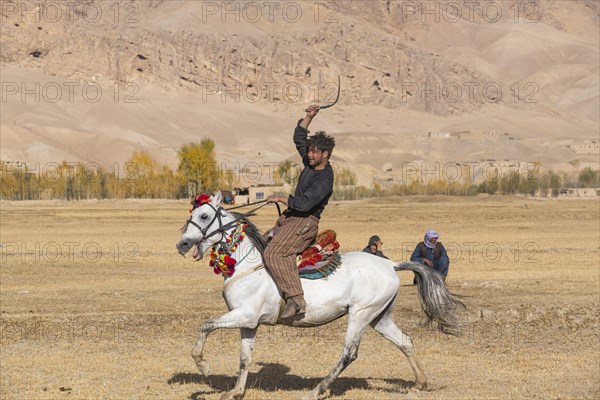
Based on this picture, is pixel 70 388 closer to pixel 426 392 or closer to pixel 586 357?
pixel 426 392

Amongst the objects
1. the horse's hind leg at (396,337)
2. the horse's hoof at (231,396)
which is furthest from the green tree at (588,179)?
the horse's hoof at (231,396)

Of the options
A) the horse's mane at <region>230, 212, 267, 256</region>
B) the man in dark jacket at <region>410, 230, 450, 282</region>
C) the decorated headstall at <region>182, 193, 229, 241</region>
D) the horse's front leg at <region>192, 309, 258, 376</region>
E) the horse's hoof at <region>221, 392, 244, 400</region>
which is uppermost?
the decorated headstall at <region>182, 193, 229, 241</region>

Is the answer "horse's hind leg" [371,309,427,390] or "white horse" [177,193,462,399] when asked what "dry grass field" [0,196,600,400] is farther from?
"white horse" [177,193,462,399]

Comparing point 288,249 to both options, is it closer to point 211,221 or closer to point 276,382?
point 211,221

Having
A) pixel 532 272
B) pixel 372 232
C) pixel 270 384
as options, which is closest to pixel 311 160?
pixel 270 384

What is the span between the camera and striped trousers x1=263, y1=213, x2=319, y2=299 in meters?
12.1

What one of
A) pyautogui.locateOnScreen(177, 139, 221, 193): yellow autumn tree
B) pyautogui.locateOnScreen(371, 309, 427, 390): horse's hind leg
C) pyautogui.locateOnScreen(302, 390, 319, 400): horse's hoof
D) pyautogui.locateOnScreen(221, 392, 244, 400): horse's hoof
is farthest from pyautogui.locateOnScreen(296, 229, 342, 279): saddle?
pyautogui.locateOnScreen(177, 139, 221, 193): yellow autumn tree

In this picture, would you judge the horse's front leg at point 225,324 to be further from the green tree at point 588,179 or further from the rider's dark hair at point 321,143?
the green tree at point 588,179

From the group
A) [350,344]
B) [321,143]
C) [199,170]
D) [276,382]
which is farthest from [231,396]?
[199,170]

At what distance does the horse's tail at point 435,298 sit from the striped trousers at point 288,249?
1648 mm

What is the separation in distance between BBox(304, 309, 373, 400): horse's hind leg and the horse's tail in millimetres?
1026

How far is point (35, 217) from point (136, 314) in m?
48.7

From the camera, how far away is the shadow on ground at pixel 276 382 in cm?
1341

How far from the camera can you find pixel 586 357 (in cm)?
1625
